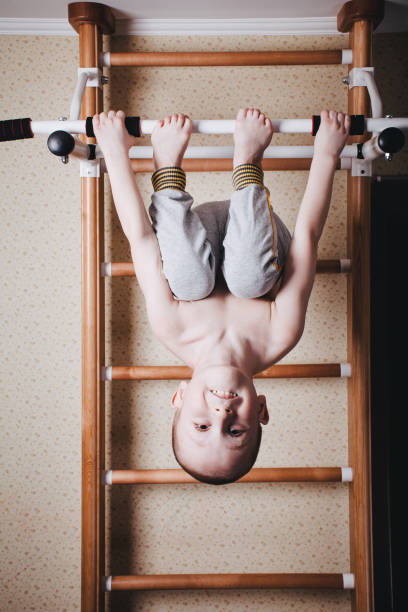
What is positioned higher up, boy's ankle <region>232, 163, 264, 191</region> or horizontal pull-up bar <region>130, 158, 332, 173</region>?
horizontal pull-up bar <region>130, 158, 332, 173</region>

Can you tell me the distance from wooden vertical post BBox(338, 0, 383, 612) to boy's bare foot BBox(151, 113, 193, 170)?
647 mm

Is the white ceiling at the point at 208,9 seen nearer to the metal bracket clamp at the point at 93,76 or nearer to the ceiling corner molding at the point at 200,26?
the ceiling corner molding at the point at 200,26

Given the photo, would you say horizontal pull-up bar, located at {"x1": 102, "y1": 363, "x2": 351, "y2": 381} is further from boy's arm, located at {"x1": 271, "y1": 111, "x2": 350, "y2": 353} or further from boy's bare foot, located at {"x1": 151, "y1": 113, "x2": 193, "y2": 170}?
boy's bare foot, located at {"x1": 151, "y1": 113, "x2": 193, "y2": 170}

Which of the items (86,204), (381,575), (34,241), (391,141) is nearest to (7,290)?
(34,241)

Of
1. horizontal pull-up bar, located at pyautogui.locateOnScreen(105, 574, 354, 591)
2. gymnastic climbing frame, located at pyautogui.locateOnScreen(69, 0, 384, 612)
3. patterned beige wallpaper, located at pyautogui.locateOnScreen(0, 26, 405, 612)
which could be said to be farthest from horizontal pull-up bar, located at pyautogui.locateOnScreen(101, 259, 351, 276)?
horizontal pull-up bar, located at pyautogui.locateOnScreen(105, 574, 354, 591)

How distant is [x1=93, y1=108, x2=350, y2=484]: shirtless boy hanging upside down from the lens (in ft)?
3.35

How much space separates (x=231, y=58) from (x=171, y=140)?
1.78 feet

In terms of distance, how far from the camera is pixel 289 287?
112 centimetres

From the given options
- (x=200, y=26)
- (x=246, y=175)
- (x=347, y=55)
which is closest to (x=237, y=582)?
(x=246, y=175)

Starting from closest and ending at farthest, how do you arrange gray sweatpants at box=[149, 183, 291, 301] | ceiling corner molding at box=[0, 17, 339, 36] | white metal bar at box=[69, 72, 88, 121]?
gray sweatpants at box=[149, 183, 291, 301] < white metal bar at box=[69, 72, 88, 121] < ceiling corner molding at box=[0, 17, 339, 36]

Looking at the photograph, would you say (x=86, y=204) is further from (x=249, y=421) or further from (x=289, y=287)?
(x=249, y=421)

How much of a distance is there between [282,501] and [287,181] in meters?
1.20

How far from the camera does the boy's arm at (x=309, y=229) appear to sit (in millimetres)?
1122

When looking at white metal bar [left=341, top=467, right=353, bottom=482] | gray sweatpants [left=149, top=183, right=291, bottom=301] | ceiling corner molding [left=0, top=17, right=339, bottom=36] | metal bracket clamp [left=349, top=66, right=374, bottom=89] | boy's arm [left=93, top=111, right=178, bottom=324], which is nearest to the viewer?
gray sweatpants [left=149, top=183, right=291, bottom=301]
